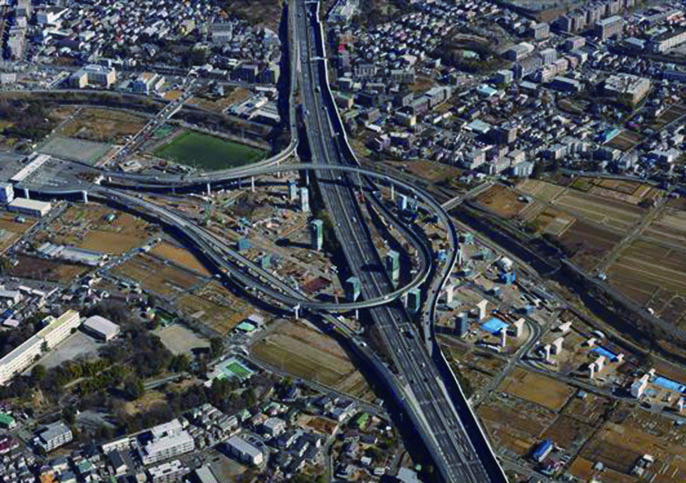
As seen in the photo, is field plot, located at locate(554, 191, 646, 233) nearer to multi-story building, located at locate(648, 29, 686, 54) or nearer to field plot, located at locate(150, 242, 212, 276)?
field plot, located at locate(150, 242, 212, 276)

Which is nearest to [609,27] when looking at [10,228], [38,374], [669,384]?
[669,384]

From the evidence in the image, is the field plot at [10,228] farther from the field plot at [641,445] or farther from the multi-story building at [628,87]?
the multi-story building at [628,87]

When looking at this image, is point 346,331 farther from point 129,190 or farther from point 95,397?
point 129,190

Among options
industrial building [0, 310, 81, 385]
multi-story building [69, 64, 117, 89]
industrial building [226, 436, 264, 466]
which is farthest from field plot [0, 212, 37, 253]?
industrial building [226, 436, 264, 466]

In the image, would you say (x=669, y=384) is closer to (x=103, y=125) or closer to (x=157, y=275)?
(x=157, y=275)

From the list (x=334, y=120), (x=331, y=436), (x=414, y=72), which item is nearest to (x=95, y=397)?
(x=331, y=436)

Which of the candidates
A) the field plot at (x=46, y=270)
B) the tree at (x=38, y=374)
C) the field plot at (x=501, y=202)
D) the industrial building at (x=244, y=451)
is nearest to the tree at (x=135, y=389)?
the tree at (x=38, y=374)
